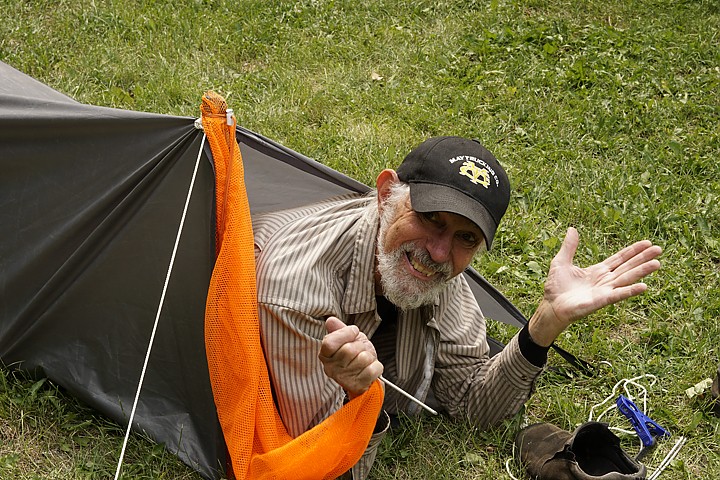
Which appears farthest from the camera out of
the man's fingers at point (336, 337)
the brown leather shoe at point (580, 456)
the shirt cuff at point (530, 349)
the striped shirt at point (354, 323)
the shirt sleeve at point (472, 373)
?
the shirt sleeve at point (472, 373)

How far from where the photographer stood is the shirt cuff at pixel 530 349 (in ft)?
10.6

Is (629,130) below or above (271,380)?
above

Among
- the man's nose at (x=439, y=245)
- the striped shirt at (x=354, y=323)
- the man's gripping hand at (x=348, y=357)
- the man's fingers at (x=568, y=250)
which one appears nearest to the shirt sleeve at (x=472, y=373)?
the striped shirt at (x=354, y=323)

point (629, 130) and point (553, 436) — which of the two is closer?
point (553, 436)

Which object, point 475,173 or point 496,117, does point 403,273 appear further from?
point 496,117

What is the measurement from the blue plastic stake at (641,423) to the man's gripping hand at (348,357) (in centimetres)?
135

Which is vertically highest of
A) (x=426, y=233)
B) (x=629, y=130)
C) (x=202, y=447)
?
(x=629, y=130)

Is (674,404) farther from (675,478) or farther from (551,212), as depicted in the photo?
(551,212)

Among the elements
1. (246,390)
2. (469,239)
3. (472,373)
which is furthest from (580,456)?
(246,390)

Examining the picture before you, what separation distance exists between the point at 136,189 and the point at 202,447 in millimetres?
937

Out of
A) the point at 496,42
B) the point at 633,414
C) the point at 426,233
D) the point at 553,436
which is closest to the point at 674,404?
the point at 633,414

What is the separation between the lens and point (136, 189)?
3049 millimetres

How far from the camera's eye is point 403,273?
118 inches

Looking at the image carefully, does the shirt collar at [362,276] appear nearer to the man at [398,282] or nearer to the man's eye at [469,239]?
the man at [398,282]
